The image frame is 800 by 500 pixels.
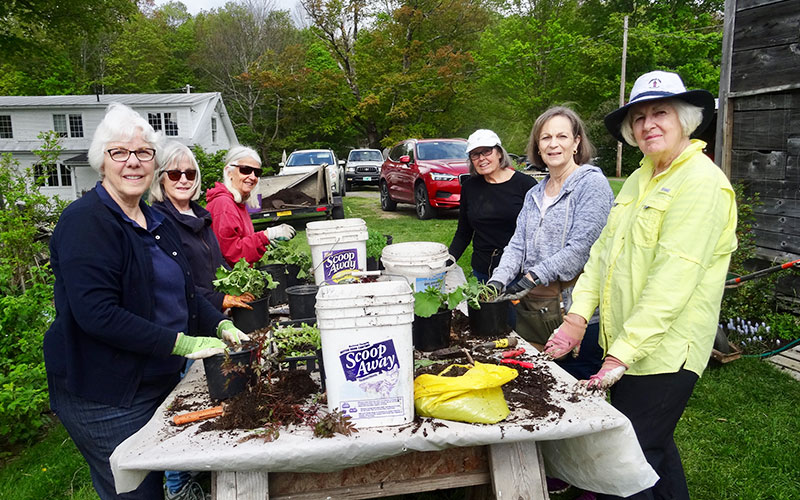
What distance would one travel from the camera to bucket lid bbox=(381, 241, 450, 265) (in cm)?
256

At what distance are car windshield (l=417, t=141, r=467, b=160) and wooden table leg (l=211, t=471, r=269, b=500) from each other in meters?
10.2

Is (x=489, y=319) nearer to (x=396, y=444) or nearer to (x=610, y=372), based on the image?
(x=610, y=372)

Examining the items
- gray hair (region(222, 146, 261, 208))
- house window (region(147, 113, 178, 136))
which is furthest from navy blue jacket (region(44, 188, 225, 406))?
house window (region(147, 113, 178, 136))

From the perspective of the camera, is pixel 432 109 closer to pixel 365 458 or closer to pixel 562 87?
pixel 562 87

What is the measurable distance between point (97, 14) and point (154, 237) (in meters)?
11.5

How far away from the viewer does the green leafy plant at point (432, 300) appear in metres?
2.16

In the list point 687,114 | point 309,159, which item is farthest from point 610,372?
point 309,159

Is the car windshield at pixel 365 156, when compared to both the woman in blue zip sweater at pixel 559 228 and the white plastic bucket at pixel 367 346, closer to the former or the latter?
the woman in blue zip sweater at pixel 559 228

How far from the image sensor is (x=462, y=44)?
97.0 ft

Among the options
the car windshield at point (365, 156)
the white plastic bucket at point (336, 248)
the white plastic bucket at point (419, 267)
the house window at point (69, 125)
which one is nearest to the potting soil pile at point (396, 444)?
the white plastic bucket at point (419, 267)

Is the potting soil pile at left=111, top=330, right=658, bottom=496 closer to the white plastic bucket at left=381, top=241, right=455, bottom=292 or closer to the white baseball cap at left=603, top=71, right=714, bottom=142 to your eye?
the white plastic bucket at left=381, top=241, right=455, bottom=292

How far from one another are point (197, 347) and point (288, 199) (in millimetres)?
9753

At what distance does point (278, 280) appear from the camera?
3264mm

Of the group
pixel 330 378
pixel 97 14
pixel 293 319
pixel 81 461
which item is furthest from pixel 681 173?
pixel 97 14
